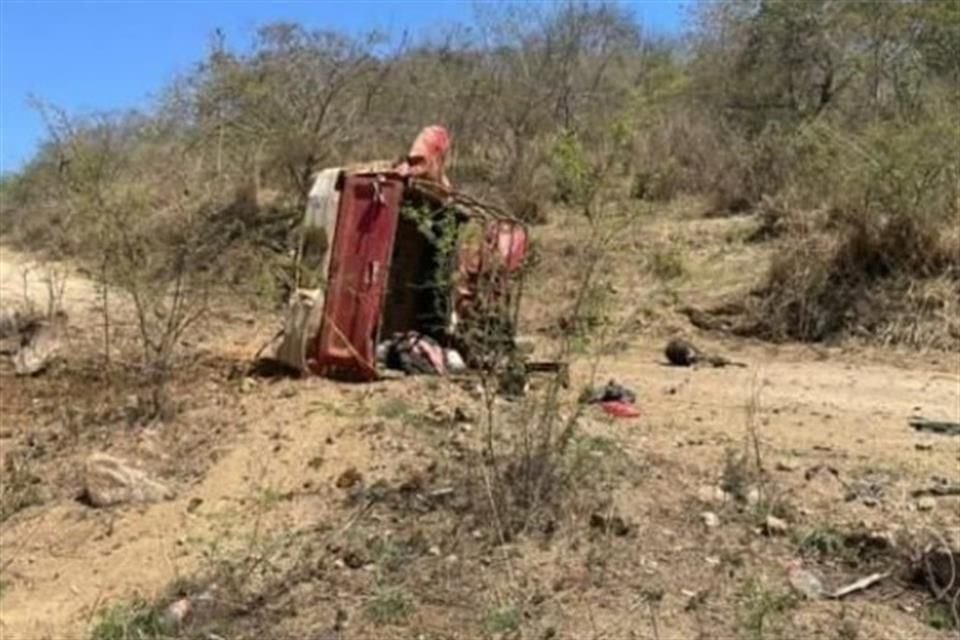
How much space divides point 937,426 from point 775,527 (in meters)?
2.30

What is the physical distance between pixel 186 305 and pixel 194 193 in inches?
373

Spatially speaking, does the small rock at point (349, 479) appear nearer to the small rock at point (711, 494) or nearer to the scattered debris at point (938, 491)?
the small rock at point (711, 494)

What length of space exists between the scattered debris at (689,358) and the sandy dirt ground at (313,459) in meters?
1.07

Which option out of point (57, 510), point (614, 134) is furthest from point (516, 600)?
point (57, 510)

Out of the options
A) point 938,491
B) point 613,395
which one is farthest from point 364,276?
point 938,491

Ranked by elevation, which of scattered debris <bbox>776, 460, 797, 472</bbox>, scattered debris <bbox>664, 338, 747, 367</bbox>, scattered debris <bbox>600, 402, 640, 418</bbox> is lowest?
scattered debris <bbox>776, 460, 797, 472</bbox>

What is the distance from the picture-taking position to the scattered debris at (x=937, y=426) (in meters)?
7.74

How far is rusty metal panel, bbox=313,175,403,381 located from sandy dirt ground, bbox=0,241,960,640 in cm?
21

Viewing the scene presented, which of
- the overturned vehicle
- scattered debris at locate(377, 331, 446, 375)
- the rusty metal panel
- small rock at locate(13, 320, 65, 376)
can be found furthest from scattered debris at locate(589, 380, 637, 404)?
small rock at locate(13, 320, 65, 376)

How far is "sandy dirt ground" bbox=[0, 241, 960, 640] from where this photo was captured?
20.9 feet

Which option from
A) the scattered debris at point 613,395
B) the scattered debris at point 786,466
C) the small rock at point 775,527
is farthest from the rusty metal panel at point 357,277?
the small rock at point 775,527

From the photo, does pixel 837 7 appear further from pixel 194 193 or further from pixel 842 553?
pixel 842 553

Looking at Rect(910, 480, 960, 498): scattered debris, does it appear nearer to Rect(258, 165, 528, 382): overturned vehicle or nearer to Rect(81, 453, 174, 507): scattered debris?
Rect(258, 165, 528, 382): overturned vehicle

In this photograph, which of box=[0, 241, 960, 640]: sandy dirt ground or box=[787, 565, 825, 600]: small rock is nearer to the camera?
box=[787, 565, 825, 600]: small rock
